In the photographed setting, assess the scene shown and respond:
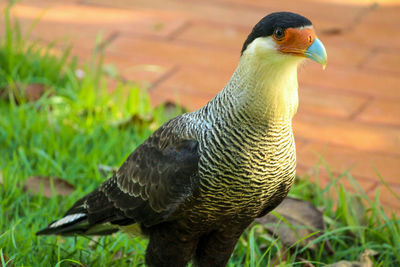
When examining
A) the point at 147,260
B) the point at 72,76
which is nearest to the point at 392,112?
the point at 72,76

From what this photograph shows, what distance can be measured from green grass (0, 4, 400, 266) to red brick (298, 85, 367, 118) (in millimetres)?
780

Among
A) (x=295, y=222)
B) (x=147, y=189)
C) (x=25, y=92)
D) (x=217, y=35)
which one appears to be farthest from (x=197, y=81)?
(x=147, y=189)

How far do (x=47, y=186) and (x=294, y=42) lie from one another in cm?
177

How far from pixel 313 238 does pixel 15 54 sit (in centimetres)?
256

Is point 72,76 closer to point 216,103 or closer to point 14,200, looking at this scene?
point 14,200

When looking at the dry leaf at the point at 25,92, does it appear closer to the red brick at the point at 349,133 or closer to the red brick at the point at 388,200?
the red brick at the point at 349,133

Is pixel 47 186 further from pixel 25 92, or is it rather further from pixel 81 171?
pixel 25 92

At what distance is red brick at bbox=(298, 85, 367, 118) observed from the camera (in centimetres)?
495

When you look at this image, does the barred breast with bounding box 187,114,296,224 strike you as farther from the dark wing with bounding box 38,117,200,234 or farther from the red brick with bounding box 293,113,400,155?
the red brick with bounding box 293,113,400,155

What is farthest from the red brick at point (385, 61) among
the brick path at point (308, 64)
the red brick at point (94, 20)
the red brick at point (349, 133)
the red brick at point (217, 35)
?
the red brick at point (94, 20)

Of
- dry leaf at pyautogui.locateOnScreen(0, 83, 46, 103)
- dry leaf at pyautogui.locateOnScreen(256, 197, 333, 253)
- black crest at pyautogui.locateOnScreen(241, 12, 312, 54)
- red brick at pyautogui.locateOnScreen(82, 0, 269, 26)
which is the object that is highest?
black crest at pyautogui.locateOnScreen(241, 12, 312, 54)

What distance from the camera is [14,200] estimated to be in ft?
12.3

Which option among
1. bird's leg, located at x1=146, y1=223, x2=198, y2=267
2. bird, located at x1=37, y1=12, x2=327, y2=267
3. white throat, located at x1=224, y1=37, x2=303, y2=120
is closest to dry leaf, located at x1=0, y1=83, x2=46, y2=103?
bird, located at x1=37, y1=12, x2=327, y2=267

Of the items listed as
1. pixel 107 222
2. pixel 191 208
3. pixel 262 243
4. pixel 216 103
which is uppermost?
pixel 216 103
